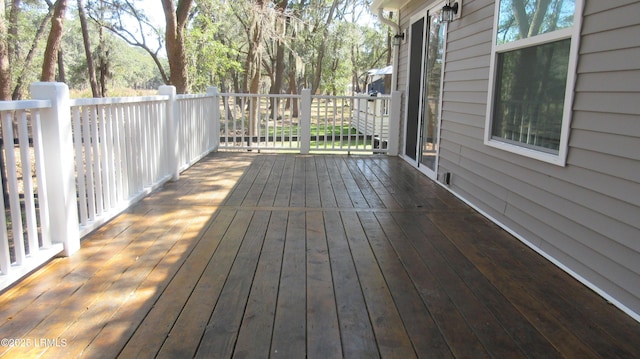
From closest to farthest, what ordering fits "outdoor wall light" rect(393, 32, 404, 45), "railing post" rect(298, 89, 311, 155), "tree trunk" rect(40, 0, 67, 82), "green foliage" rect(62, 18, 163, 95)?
"outdoor wall light" rect(393, 32, 404, 45), "railing post" rect(298, 89, 311, 155), "tree trunk" rect(40, 0, 67, 82), "green foliage" rect(62, 18, 163, 95)

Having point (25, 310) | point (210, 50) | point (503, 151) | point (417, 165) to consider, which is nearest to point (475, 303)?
point (503, 151)

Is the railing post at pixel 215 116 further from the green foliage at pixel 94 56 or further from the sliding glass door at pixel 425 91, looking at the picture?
the green foliage at pixel 94 56

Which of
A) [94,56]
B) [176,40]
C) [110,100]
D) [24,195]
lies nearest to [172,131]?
[110,100]

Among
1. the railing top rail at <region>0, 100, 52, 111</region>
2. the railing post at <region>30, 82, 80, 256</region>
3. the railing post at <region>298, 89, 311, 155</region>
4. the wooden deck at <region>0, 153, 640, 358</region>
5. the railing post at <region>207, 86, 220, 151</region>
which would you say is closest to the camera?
the wooden deck at <region>0, 153, 640, 358</region>

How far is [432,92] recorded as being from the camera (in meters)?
5.35

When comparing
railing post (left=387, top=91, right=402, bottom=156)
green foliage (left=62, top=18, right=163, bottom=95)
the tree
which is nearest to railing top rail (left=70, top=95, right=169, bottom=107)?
railing post (left=387, top=91, right=402, bottom=156)

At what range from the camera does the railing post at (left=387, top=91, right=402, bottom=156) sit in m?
6.82

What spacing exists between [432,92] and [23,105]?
4262mm

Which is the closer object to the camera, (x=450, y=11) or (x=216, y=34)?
(x=450, y=11)

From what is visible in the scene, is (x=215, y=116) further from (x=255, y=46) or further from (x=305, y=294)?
(x=255, y=46)

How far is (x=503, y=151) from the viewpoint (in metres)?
3.36

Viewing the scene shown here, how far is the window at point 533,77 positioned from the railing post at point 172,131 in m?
3.05

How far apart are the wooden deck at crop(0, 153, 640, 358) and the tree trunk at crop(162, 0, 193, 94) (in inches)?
173

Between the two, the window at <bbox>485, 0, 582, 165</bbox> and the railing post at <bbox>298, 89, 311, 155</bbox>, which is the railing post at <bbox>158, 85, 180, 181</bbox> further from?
the window at <bbox>485, 0, 582, 165</bbox>
